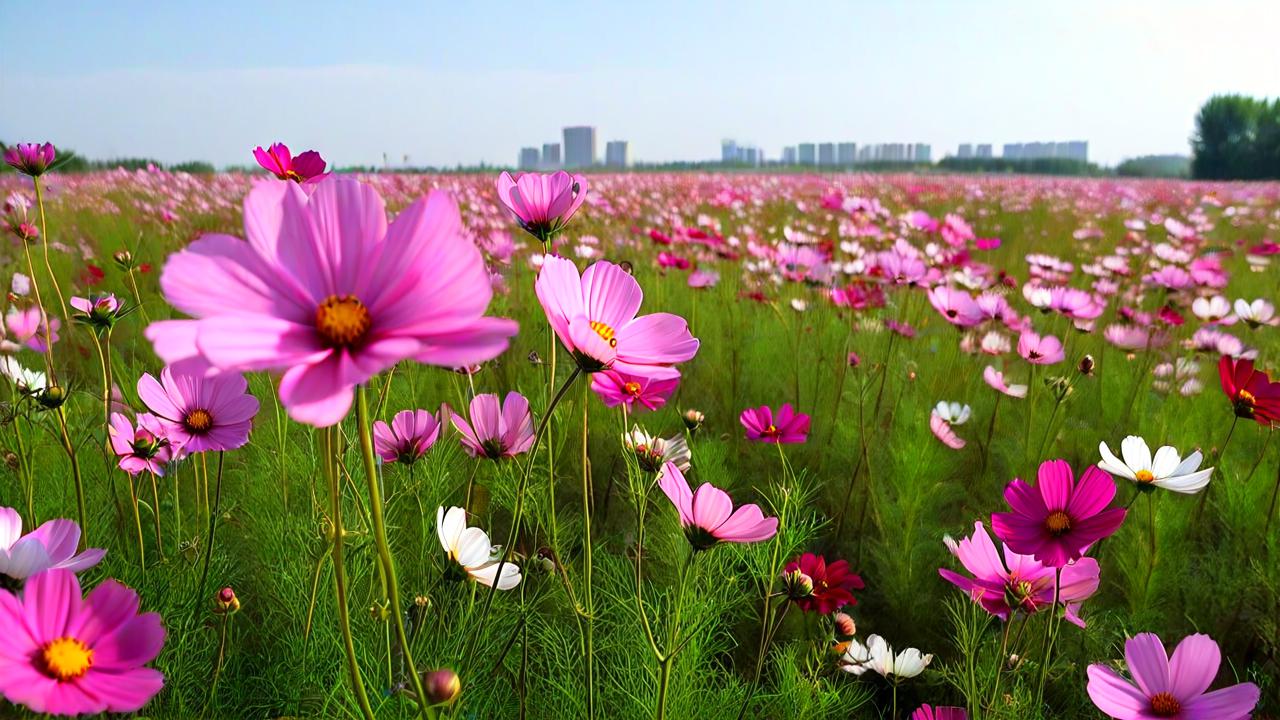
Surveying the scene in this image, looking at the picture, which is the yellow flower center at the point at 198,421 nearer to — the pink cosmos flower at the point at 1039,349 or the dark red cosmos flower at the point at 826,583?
the dark red cosmos flower at the point at 826,583

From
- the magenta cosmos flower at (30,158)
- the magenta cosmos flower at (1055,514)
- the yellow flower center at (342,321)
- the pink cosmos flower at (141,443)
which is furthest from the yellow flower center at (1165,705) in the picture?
the magenta cosmos flower at (30,158)

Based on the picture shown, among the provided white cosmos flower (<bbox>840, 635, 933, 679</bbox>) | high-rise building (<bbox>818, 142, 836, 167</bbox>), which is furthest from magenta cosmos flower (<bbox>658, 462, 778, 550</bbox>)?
high-rise building (<bbox>818, 142, 836, 167</bbox>)

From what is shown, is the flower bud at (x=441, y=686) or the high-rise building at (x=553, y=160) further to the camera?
the high-rise building at (x=553, y=160)

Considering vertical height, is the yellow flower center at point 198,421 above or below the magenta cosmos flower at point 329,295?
below

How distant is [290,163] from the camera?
2.15 ft

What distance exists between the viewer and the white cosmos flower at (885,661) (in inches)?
32.3

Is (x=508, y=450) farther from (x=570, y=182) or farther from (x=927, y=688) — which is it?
(x=927, y=688)

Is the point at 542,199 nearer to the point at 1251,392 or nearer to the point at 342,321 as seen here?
the point at 342,321

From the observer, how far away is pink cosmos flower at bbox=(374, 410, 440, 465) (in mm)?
733

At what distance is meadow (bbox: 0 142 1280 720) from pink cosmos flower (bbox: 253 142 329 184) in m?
0.17

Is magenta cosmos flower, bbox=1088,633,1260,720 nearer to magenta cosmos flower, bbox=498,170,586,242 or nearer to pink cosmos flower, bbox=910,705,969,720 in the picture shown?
pink cosmos flower, bbox=910,705,969,720

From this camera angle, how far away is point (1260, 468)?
1.38 metres

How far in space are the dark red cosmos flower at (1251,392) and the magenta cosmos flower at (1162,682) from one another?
465 mm

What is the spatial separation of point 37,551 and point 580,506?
842 mm
